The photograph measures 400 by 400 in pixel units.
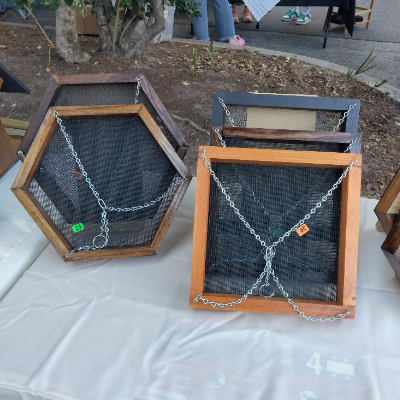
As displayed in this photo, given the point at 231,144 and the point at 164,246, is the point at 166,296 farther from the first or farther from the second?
the point at 231,144

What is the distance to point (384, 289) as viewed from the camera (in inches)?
42.5

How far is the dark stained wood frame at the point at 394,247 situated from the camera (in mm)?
1039

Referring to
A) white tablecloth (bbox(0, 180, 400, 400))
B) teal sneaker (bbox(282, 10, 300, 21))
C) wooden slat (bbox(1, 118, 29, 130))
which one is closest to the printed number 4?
white tablecloth (bbox(0, 180, 400, 400))

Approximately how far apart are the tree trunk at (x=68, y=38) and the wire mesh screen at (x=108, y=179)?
87.3 inches

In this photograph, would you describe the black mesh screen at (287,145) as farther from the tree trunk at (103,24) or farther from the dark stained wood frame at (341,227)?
→ the tree trunk at (103,24)

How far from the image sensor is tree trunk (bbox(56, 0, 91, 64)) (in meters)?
2.82

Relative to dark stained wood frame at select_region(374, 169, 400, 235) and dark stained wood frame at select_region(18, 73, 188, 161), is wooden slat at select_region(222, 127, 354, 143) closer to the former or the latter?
dark stained wood frame at select_region(374, 169, 400, 235)

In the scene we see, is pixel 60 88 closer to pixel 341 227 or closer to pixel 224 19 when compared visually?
pixel 341 227

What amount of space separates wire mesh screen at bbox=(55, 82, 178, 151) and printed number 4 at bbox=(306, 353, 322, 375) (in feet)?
3.21

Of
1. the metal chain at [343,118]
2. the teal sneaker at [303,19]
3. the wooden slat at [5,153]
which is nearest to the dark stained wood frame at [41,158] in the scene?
the metal chain at [343,118]

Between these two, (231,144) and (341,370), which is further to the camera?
(231,144)

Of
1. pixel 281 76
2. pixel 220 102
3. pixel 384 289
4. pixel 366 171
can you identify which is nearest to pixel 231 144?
pixel 220 102

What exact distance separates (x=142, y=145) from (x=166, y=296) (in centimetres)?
48

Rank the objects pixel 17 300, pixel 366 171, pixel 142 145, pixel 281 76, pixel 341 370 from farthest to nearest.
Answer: pixel 281 76 → pixel 366 171 → pixel 142 145 → pixel 17 300 → pixel 341 370
